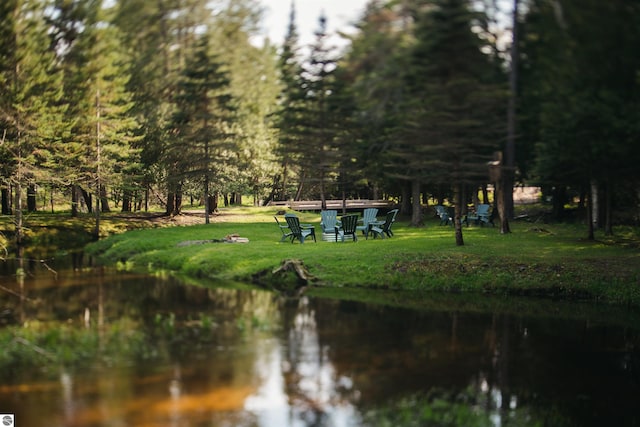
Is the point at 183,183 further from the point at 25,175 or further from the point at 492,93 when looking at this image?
the point at 492,93

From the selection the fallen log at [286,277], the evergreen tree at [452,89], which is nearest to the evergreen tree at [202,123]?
the fallen log at [286,277]

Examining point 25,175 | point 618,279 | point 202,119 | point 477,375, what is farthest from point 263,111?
point 477,375

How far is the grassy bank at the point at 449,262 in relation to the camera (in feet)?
45.2

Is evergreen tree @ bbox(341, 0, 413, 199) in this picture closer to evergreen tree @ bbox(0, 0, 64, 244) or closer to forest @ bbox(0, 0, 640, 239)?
forest @ bbox(0, 0, 640, 239)

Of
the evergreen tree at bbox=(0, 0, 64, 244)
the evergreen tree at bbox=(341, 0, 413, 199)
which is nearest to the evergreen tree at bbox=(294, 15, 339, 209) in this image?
the evergreen tree at bbox=(341, 0, 413, 199)

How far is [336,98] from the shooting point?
19.7 m

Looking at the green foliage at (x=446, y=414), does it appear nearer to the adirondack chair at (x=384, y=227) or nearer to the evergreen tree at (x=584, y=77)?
the evergreen tree at (x=584, y=77)

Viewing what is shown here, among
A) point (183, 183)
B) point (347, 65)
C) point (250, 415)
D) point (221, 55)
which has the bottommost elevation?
point (250, 415)

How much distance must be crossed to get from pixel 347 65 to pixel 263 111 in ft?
57.8

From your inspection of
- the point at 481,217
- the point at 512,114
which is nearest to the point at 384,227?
the point at 481,217

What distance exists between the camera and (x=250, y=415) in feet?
22.8

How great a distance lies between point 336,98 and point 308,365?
12.3 meters

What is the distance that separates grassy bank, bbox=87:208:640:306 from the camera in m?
13.8

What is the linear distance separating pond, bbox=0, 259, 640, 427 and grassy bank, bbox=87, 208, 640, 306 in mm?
1199
